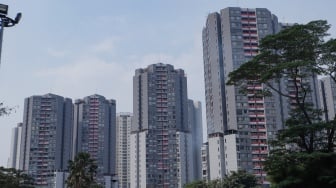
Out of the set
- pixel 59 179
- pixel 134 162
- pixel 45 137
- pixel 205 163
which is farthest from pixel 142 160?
pixel 45 137

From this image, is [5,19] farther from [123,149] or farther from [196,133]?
[123,149]

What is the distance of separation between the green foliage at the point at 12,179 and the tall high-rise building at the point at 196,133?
60.6 meters

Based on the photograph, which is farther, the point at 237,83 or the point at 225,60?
the point at 225,60

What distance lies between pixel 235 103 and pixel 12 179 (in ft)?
167

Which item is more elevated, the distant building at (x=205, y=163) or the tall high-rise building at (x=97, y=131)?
the tall high-rise building at (x=97, y=131)

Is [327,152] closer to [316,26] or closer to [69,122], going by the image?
[316,26]

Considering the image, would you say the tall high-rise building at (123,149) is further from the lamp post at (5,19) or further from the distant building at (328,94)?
the lamp post at (5,19)

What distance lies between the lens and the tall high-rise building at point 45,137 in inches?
4690

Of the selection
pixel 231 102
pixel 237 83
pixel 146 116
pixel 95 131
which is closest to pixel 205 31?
pixel 231 102

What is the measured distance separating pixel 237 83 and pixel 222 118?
63357mm

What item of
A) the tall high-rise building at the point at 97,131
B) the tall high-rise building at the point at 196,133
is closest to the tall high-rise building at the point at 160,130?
the tall high-rise building at the point at 196,133

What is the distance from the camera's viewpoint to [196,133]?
128875 millimetres

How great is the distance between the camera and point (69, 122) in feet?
414

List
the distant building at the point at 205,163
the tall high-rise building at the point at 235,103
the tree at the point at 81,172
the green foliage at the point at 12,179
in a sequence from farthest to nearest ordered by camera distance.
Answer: the distant building at the point at 205,163
the tall high-rise building at the point at 235,103
the tree at the point at 81,172
the green foliage at the point at 12,179
